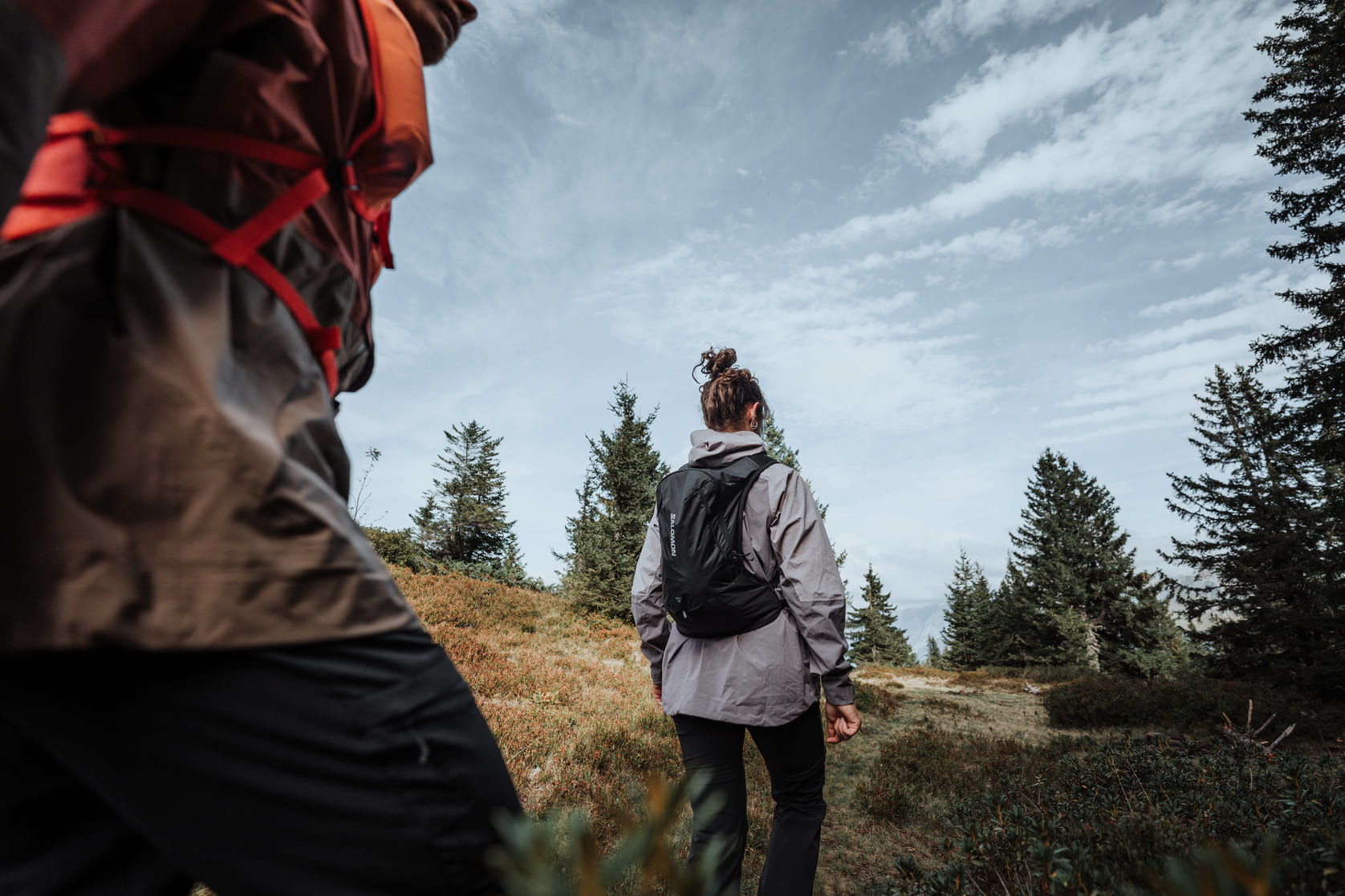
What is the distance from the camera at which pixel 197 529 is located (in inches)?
28.4

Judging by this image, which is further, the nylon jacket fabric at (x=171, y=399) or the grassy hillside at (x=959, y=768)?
the grassy hillside at (x=959, y=768)

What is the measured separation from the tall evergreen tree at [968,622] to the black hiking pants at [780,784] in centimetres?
3292

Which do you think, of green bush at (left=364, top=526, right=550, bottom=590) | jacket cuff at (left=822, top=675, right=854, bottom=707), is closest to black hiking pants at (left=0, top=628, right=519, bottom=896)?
jacket cuff at (left=822, top=675, right=854, bottom=707)

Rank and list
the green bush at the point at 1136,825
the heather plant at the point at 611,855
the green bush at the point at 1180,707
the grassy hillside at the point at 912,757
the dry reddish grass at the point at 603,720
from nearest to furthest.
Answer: the heather plant at the point at 611,855 → the green bush at the point at 1136,825 → the grassy hillside at the point at 912,757 → the dry reddish grass at the point at 603,720 → the green bush at the point at 1180,707

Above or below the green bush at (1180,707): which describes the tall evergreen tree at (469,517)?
above

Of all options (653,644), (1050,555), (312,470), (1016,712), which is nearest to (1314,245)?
(1016,712)

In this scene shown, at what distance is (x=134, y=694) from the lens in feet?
2.40

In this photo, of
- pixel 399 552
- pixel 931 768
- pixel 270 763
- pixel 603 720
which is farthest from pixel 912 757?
pixel 399 552

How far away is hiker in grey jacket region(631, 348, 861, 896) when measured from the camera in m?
2.48

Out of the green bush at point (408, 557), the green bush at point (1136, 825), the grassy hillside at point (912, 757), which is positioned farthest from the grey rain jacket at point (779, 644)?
the green bush at point (408, 557)

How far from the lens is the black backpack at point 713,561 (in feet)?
8.63

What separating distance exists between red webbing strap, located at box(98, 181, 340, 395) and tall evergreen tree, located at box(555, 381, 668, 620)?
14.6m

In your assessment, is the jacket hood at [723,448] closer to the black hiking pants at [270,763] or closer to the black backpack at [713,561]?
the black backpack at [713,561]

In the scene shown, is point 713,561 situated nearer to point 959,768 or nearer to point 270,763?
point 270,763
